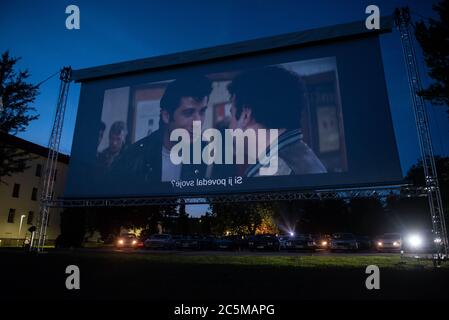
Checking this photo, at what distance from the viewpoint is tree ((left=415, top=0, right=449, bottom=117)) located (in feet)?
47.0

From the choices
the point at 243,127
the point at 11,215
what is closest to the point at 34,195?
the point at 11,215

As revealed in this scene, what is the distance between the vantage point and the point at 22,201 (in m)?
Result: 34.2

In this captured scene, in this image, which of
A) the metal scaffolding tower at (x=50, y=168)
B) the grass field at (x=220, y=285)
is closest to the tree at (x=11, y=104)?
the metal scaffolding tower at (x=50, y=168)

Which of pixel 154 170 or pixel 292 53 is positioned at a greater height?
pixel 292 53

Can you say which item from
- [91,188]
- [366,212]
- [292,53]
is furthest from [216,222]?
[366,212]

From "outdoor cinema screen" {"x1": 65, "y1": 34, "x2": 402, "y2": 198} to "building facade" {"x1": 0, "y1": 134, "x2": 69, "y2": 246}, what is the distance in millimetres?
17326

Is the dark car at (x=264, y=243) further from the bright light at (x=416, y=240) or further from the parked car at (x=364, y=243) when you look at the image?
the bright light at (x=416, y=240)

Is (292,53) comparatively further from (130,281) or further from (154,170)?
(130,281)

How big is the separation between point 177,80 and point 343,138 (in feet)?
27.8

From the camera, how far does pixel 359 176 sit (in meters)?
13.7

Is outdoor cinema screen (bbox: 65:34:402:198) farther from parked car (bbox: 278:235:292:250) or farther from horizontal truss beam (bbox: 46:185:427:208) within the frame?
parked car (bbox: 278:235:292:250)

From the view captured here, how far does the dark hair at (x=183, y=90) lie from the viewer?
16766mm
